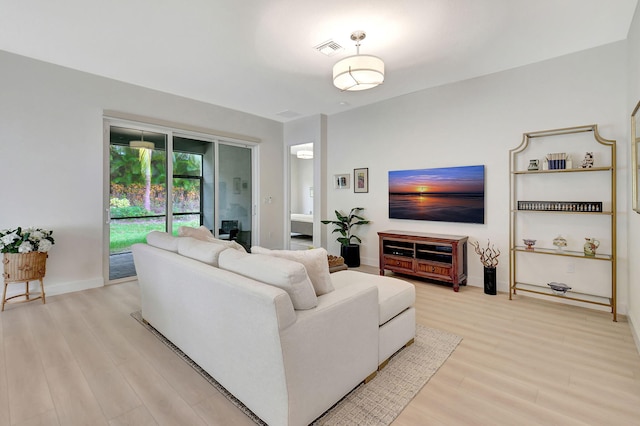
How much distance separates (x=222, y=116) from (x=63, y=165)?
247cm

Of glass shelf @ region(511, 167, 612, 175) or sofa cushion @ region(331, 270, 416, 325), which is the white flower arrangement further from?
glass shelf @ region(511, 167, 612, 175)

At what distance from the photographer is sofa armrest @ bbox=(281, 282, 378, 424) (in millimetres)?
1492

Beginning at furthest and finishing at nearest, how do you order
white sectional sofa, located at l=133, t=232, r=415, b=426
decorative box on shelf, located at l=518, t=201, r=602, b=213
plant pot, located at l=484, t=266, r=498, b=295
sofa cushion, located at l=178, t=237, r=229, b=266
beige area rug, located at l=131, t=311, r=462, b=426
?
plant pot, located at l=484, t=266, r=498, b=295, decorative box on shelf, located at l=518, t=201, r=602, b=213, sofa cushion, located at l=178, t=237, r=229, b=266, beige area rug, located at l=131, t=311, r=462, b=426, white sectional sofa, located at l=133, t=232, r=415, b=426

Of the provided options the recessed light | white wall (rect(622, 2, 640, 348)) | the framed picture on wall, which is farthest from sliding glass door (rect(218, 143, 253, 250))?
white wall (rect(622, 2, 640, 348))

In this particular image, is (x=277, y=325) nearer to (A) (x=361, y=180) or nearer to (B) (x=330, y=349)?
(B) (x=330, y=349)

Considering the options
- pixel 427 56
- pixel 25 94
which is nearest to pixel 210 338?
pixel 427 56

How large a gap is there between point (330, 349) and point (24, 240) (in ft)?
12.1

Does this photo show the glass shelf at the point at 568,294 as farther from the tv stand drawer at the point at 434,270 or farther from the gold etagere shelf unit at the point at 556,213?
the tv stand drawer at the point at 434,270

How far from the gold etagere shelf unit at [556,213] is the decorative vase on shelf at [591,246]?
0.05 meters

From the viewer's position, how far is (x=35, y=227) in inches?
144

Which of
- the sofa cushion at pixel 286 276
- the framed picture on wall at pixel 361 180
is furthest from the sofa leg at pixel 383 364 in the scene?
the framed picture on wall at pixel 361 180

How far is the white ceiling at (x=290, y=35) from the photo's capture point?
261 cm

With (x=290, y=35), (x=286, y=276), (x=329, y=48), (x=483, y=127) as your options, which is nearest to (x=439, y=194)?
(x=483, y=127)

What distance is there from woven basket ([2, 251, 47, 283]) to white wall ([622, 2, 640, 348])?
584 centimetres
